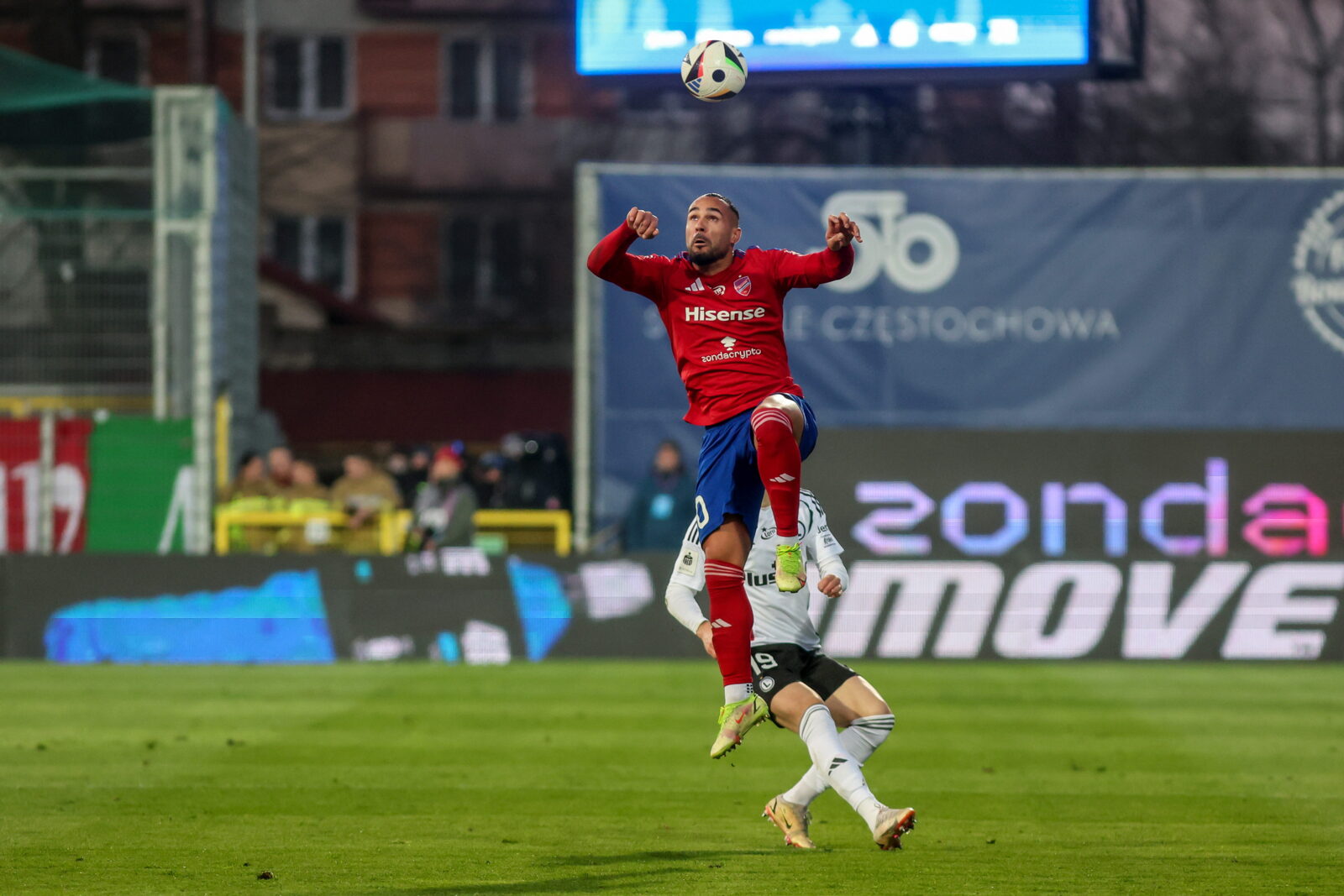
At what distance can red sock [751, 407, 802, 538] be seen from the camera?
8.17 meters

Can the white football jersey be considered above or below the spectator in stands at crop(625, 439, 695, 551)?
above

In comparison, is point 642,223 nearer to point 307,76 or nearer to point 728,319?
point 728,319

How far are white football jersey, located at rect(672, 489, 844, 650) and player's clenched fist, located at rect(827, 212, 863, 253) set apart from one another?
43.6 inches

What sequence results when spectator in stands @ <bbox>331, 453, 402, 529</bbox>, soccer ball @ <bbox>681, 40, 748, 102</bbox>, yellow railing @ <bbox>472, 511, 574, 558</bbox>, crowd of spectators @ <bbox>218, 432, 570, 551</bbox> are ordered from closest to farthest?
1. soccer ball @ <bbox>681, 40, 748, 102</bbox>
2. crowd of spectators @ <bbox>218, 432, 570, 551</bbox>
3. spectator in stands @ <bbox>331, 453, 402, 529</bbox>
4. yellow railing @ <bbox>472, 511, 574, 558</bbox>

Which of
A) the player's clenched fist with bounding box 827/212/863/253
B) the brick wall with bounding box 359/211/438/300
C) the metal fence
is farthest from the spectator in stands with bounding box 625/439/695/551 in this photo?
the brick wall with bounding box 359/211/438/300

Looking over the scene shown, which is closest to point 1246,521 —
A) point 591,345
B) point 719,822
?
point 591,345

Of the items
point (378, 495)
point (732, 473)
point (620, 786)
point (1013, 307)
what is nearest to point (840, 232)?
point (732, 473)

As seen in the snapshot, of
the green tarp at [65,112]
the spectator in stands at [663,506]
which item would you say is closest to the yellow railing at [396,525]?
the spectator in stands at [663,506]

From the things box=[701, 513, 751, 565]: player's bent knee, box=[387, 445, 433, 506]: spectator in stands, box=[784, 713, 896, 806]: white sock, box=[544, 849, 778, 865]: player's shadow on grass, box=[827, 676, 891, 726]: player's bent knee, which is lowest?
box=[387, 445, 433, 506]: spectator in stands

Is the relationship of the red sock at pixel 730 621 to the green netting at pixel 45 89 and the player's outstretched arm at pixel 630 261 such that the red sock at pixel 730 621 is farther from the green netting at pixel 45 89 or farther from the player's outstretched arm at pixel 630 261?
the green netting at pixel 45 89

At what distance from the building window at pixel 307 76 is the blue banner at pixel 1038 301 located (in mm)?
26573

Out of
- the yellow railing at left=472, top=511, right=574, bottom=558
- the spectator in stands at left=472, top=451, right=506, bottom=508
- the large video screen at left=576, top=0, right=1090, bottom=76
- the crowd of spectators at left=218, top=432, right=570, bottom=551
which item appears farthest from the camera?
the spectator in stands at left=472, top=451, right=506, bottom=508

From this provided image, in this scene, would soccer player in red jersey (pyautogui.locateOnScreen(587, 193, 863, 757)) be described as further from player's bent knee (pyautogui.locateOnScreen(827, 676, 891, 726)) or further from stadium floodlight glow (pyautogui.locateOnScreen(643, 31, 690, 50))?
stadium floodlight glow (pyautogui.locateOnScreen(643, 31, 690, 50))

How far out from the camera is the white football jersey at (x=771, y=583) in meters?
8.48
